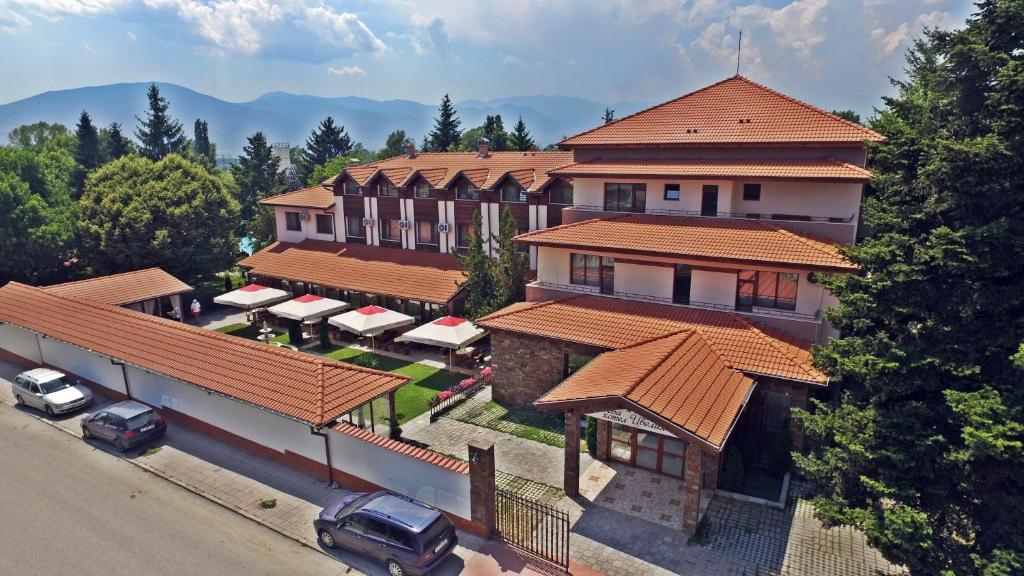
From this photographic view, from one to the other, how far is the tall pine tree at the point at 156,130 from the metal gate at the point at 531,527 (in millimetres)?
85961

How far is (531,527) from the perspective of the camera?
54.2 ft

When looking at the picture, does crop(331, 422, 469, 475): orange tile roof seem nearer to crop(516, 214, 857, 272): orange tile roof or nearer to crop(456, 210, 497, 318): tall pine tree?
crop(516, 214, 857, 272): orange tile roof

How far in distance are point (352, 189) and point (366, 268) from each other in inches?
285

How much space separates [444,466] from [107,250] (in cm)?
3854

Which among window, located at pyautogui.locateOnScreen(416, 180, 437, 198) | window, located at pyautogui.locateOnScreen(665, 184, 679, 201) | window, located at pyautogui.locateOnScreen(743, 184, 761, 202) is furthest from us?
window, located at pyautogui.locateOnScreen(416, 180, 437, 198)

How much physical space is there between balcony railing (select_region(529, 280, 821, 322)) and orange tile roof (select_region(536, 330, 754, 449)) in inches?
103

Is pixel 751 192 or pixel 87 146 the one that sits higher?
pixel 87 146

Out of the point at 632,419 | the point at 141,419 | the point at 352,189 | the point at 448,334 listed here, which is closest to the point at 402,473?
the point at 632,419

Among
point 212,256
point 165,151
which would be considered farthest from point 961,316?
→ point 165,151

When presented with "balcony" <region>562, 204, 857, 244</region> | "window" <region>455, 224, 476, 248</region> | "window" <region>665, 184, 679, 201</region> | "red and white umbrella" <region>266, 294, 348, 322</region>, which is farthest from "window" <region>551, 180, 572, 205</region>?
"red and white umbrella" <region>266, 294, 348, 322</region>

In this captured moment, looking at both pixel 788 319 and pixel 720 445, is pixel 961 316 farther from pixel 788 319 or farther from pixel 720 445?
pixel 788 319

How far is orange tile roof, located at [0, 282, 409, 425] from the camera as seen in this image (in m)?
19.6

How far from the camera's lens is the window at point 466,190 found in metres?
38.2

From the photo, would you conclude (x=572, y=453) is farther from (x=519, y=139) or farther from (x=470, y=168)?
(x=519, y=139)
